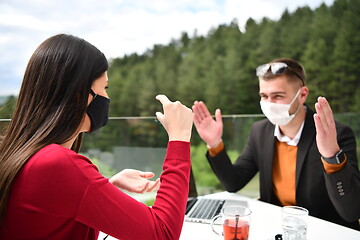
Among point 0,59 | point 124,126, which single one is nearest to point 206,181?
point 124,126

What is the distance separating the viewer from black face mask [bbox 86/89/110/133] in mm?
934

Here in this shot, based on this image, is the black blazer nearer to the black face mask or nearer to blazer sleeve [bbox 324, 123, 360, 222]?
blazer sleeve [bbox 324, 123, 360, 222]

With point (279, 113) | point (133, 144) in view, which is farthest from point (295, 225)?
point (133, 144)

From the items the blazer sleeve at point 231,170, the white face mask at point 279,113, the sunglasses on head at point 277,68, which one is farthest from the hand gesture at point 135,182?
the sunglasses on head at point 277,68

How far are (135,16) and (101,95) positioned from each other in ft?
27.4

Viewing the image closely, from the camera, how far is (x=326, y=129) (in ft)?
4.43

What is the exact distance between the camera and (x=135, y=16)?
8664 mm

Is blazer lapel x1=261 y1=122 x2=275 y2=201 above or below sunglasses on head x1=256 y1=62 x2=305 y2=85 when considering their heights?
below

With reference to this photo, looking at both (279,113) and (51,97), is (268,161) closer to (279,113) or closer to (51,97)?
(279,113)

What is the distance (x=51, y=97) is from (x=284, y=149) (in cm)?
145

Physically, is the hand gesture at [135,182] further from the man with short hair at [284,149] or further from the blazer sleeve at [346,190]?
the blazer sleeve at [346,190]

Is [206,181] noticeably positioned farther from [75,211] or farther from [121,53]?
[121,53]

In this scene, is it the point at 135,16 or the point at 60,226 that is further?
the point at 135,16

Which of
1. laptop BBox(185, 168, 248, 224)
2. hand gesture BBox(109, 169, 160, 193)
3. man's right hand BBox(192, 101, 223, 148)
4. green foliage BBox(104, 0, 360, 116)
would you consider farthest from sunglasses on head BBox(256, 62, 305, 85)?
green foliage BBox(104, 0, 360, 116)
